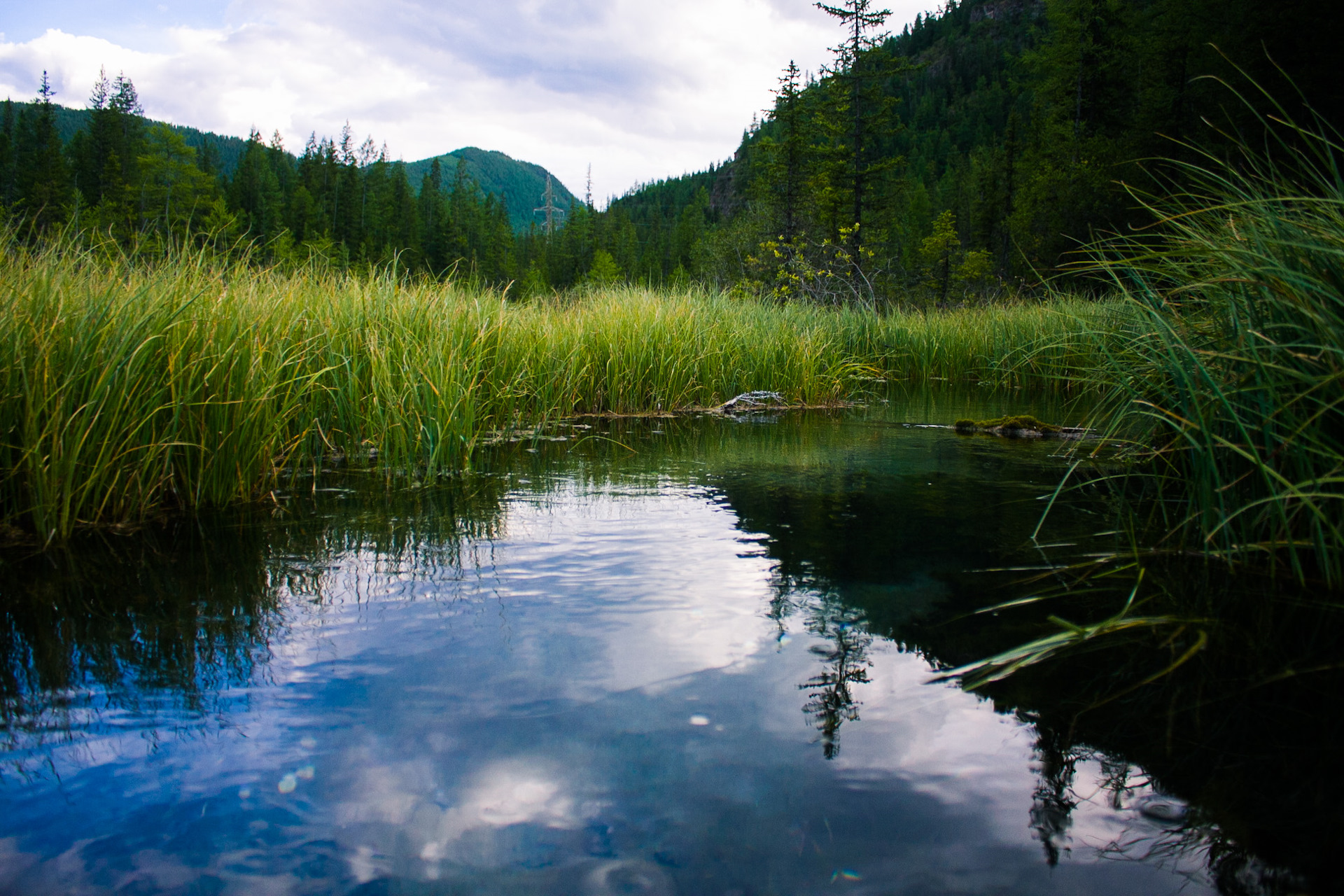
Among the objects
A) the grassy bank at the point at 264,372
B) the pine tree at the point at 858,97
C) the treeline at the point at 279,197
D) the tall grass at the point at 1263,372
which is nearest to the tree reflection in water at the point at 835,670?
the tall grass at the point at 1263,372

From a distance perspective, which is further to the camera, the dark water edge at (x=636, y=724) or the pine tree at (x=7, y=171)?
the pine tree at (x=7, y=171)

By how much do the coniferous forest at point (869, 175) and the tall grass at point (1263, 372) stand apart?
44 centimetres

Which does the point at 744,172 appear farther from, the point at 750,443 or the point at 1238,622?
the point at 1238,622

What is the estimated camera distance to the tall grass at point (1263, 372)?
215 centimetres

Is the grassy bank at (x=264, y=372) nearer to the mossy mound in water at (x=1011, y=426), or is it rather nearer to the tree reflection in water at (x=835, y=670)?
the mossy mound in water at (x=1011, y=426)

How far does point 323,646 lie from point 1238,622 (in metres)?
2.73

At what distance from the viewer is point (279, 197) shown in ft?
234

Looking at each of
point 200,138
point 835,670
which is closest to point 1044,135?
point 835,670

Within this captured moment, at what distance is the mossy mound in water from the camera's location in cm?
650

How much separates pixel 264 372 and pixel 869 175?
87.9ft

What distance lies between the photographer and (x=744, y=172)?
2375 inches

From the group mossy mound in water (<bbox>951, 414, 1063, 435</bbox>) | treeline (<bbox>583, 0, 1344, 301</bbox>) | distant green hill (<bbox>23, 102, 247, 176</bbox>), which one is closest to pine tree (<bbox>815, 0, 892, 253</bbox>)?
treeline (<bbox>583, 0, 1344, 301</bbox>)

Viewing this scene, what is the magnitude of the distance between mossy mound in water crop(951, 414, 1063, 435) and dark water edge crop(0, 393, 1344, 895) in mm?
3785

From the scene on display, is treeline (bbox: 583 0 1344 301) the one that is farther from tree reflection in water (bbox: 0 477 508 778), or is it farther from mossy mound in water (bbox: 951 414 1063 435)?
tree reflection in water (bbox: 0 477 508 778)
